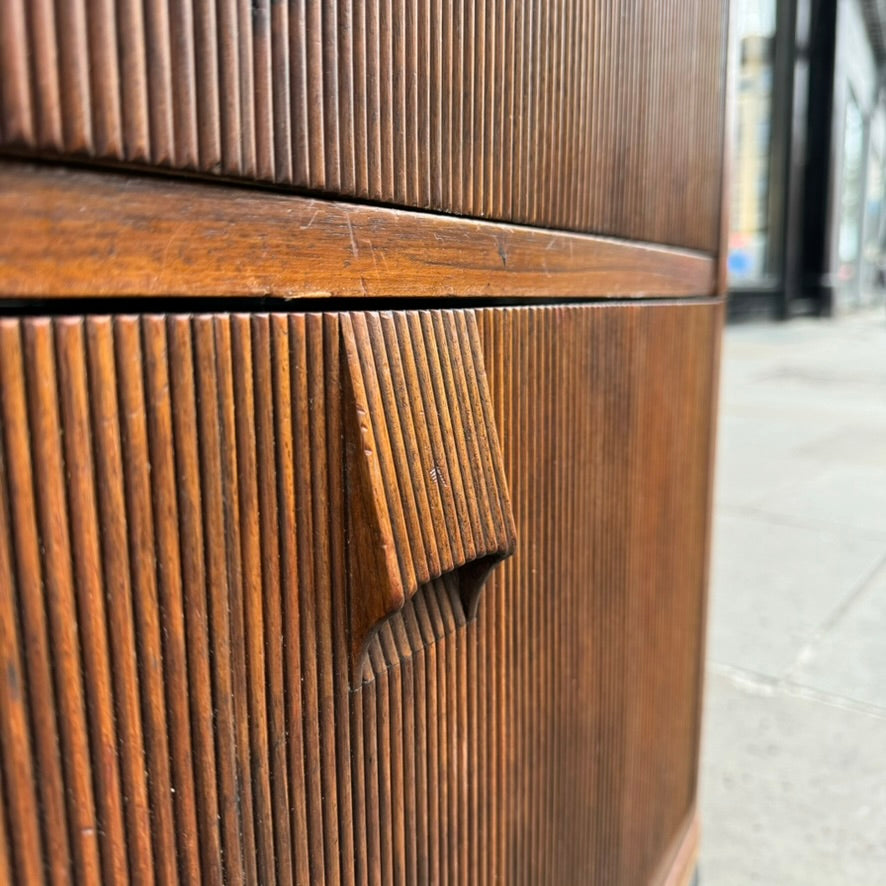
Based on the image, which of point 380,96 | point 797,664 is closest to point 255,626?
point 380,96

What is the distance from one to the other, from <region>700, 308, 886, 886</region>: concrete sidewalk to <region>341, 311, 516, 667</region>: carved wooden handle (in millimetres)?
1496

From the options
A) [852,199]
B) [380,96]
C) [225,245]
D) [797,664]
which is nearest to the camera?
[225,245]

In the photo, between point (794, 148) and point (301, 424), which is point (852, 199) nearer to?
point (794, 148)

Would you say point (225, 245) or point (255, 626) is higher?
point (225, 245)

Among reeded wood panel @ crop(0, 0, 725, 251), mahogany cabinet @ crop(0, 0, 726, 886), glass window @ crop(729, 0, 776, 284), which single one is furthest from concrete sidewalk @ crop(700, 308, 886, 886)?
glass window @ crop(729, 0, 776, 284)

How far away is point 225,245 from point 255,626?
0.25 meters

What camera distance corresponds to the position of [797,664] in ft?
9.01

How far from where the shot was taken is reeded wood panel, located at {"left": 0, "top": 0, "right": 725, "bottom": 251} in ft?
1.58

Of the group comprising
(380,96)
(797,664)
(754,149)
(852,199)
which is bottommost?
(797,664)

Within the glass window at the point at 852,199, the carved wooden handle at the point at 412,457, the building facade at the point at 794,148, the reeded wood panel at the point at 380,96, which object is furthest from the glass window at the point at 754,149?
the carved wooden handle at the point at 412,457

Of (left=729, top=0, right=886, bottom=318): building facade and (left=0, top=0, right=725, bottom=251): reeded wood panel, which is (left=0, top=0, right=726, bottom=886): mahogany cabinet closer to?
(left=0, top=0, right=725, bottom=251): reeded wood panel

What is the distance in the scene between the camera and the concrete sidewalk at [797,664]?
1973 mm

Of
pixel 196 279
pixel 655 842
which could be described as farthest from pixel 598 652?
pixel 196 279

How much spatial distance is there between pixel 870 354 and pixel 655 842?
32.7 ft
